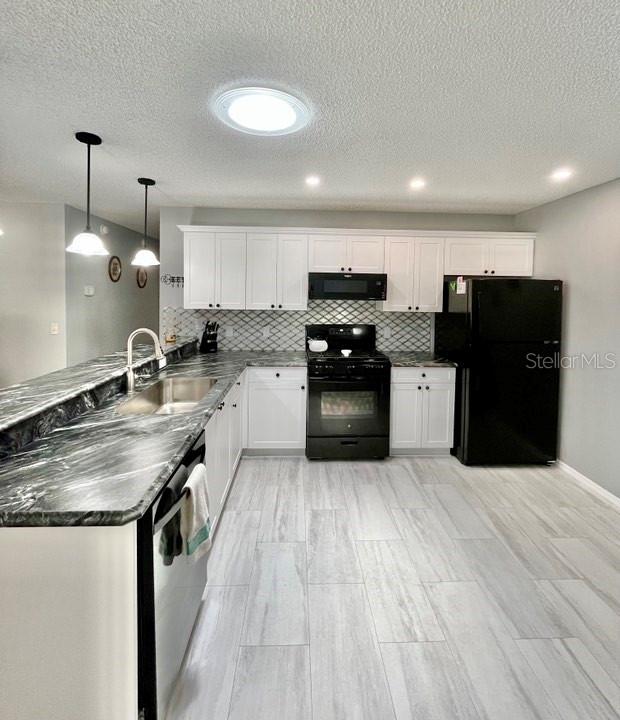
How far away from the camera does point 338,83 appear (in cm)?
200

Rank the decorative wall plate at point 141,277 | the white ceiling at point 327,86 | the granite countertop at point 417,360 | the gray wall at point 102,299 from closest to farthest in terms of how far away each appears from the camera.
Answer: the white ceiling at point 327,86 < the granite countertop at point 417,360 < the gray wall at point 102,299 < the decorative wall plate at point 141,277

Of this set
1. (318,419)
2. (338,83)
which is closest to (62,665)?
(338,83)

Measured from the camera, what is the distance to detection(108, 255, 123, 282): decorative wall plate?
5.91 m

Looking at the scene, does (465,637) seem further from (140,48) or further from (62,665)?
(140,48)

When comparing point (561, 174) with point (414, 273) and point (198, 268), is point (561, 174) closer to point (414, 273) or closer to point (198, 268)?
point (414, 273)

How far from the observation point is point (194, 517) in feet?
5.48

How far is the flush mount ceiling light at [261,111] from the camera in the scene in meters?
2.08

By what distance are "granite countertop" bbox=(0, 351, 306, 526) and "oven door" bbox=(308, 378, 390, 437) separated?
1680 mm

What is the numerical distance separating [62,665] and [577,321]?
4093 mm

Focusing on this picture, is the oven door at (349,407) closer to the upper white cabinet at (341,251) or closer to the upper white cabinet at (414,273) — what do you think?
the upper white cabinet at (414,273)

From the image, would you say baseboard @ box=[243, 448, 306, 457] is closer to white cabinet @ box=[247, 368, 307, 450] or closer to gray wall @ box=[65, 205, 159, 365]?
white cabinet @ box=[247, 368, 307, 450]

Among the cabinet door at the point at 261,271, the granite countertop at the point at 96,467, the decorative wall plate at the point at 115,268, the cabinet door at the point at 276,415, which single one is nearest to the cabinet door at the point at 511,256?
the cabinet door at the point at 261,271

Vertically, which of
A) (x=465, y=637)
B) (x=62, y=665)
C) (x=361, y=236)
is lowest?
(x=465, y=637)

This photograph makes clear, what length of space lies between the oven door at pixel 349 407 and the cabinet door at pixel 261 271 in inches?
38.8
